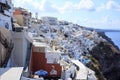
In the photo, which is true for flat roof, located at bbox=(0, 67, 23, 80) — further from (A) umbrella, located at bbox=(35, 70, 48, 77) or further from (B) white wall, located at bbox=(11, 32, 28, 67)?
(B) white wall, located at bbox=(11, 32, 28, 67)

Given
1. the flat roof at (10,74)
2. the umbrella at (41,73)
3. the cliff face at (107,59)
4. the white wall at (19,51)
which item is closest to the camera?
the flat roof at (10,74)

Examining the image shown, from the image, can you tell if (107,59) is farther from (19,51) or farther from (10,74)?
(10,74)

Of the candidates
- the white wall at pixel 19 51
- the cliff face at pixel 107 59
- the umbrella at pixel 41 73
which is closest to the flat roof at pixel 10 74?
the umbrella at pixel 41 73

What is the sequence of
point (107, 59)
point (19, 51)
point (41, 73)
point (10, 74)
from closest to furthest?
point (10, 74), point (41, 73), point (19, 51), point (107, 59)

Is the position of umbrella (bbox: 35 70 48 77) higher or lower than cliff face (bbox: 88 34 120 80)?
higher

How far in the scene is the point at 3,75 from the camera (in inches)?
660

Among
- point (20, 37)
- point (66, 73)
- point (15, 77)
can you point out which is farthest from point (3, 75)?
point (66, 73)

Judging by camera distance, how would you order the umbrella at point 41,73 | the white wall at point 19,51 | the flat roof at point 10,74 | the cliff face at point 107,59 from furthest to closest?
1. the cliff face at point 107,59
2. the white wall at point 19,51
3. the umbrella at point 41,73
4. the flat roof at point 10,74

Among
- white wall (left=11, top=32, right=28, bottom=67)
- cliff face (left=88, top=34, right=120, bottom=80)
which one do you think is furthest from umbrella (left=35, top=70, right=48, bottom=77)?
cliff face (left=88, top=34, right=120, bottom=80)

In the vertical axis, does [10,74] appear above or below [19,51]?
above

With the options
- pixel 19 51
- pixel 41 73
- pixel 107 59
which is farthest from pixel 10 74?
pixel 107 59

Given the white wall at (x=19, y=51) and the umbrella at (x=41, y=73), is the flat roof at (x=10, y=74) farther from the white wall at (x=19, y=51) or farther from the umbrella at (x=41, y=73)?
the white wall at (x=19, y=51)

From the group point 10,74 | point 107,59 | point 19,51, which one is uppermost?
point 10,74

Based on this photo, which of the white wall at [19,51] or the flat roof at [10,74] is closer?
the flat roof at [10,74]
